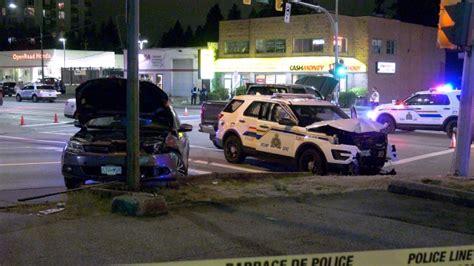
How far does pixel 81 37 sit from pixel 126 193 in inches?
4864

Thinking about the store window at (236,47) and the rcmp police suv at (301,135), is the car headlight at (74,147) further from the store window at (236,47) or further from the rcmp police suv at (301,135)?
the store window at (236,47)

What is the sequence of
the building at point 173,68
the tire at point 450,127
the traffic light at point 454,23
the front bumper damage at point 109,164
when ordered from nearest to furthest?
the traffic light at point 454,23
the front bumper damage at point 109,164
the tire at point 450,127
the building at point 173,68

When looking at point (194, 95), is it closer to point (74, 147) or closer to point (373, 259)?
point (74, 147)

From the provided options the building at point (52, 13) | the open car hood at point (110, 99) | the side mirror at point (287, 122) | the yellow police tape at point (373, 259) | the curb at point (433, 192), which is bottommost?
the curb at point (433, 192)

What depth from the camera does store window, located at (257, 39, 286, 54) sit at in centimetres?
5109

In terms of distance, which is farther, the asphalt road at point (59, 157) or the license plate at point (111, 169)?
the asphalt road at point (59, 157)

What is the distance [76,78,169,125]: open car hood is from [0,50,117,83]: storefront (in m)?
66.6

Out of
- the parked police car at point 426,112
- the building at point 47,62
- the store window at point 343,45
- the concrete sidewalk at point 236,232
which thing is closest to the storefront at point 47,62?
the building at point 47,62

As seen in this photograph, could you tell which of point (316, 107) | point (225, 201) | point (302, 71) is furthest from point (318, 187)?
point (302, 71)

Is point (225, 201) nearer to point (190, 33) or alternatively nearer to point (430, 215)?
point (430, 215)

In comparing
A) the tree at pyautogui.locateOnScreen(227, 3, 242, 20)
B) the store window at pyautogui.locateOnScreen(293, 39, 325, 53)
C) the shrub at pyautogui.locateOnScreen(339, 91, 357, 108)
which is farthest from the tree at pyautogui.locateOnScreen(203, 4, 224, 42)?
the shrub at pyautogui.locateOnScreen(339, 91, 357, 108)

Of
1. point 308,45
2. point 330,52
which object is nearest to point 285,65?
point 308,45

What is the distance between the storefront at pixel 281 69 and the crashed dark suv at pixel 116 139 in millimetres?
33119

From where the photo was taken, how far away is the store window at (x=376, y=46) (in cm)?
4809
